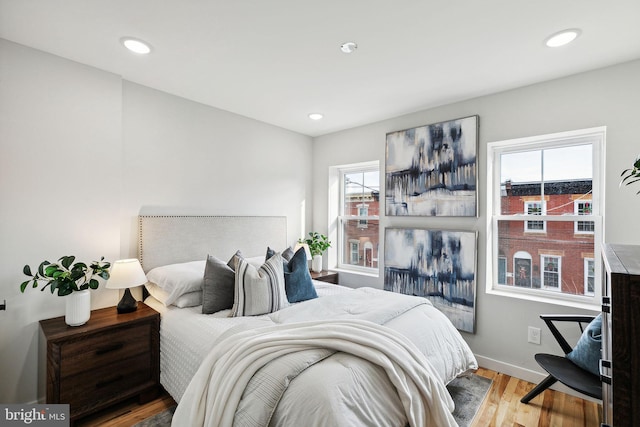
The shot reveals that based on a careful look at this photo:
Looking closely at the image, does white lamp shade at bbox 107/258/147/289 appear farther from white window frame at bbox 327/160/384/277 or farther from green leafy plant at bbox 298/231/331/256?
white window frame at bbox 327/160/384/277

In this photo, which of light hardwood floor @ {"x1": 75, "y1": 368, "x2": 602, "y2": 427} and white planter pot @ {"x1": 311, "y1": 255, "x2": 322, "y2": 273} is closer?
light hardwood floor @ {"x1": 75, "y1": 368, "x2": 602, "y2": 427}

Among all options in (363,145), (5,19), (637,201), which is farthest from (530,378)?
(5,19)

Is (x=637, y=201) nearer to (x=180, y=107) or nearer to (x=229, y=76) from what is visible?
(x=229, y=76)

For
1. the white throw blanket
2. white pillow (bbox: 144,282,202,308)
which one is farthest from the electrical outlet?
white pillow (bbox: 144,282,202,308)

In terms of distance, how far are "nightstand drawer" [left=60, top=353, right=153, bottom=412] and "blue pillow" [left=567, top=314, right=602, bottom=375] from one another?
3.00 meters

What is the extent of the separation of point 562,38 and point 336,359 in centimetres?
235

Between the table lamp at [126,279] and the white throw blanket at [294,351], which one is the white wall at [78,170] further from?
the white throw blanket at [294,351]

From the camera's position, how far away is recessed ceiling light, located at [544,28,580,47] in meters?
1.84

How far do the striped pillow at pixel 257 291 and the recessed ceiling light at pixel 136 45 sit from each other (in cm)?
163

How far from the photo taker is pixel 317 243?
3.94 meters

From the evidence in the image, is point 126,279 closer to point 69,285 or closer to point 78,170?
point 69,285

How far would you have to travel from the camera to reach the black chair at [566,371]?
5.98 ft

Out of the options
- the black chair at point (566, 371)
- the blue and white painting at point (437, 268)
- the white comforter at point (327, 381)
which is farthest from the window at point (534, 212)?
the white comforter at point (327, 381)

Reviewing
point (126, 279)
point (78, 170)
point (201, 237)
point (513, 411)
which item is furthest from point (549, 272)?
point (78, 170)
